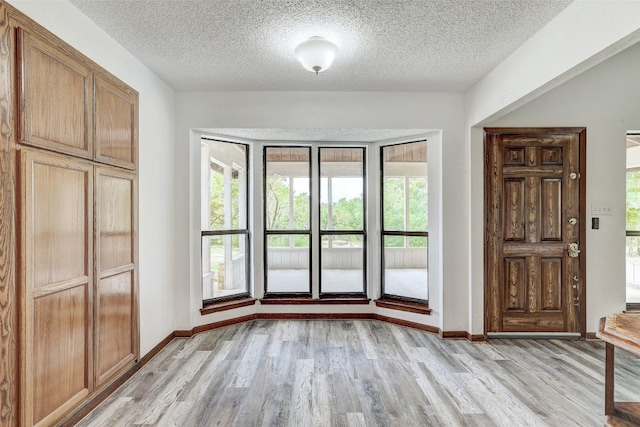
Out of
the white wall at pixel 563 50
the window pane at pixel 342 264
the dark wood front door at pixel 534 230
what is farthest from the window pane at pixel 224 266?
the white wall at pixel 563 50

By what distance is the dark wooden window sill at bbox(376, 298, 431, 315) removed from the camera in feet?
12.8

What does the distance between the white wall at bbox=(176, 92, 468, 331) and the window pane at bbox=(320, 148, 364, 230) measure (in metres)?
0.73

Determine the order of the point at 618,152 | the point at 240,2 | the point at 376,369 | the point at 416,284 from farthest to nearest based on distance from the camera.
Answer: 1. the point at 416,284
2. the point at 618,152
3. the point at 376,369
4. the point at 240,2

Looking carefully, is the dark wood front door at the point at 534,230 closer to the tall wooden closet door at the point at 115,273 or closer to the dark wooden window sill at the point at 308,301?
the dark wooden window sill at the point at 308,301

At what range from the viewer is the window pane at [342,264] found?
173 inches

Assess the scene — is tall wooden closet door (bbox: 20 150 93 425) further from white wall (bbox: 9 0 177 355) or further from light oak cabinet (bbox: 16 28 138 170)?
white wall (bbox: 9 0 177 355)

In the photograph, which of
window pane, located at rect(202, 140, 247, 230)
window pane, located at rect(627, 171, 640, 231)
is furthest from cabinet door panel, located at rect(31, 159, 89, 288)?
window pane, located at rect(627, 171, 640, 231)

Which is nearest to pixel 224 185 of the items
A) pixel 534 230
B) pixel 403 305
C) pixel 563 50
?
pixel 403 305

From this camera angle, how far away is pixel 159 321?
3336mm

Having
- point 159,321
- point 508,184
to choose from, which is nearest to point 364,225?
point 508,184

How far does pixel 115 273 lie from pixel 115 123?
45.9 inches

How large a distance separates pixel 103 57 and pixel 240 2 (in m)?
1.18

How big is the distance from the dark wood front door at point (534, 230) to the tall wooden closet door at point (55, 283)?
3.66m

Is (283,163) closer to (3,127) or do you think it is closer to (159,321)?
(159,321)
